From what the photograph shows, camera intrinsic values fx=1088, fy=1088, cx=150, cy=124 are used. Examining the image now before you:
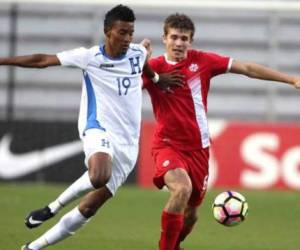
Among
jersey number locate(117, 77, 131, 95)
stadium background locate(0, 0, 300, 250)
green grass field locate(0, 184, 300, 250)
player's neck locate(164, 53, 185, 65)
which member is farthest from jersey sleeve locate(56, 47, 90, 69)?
stadium background locate(0, 0, 300, 250)

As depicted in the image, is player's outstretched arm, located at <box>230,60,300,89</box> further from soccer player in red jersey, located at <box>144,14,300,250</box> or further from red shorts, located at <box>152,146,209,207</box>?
red shorts, located at <box>152,146,209,207</box>

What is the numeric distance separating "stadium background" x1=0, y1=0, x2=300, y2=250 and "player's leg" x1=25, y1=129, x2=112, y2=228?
7.42 feet

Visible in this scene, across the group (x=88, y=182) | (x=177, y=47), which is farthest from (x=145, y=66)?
(x=88, y=182)

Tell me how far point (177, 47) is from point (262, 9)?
8.67m

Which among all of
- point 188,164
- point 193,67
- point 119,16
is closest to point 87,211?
point 188,164

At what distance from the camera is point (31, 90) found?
60.7ft

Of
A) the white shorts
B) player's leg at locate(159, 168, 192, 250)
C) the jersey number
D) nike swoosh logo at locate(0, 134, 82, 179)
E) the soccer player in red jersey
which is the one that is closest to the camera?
the white shorts

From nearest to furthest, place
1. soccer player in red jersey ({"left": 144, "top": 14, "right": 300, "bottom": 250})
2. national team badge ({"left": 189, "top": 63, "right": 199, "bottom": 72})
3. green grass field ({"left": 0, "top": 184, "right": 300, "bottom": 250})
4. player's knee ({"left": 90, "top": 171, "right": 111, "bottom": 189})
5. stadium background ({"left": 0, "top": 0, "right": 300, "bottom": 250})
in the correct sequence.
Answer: player's knee ({"left": 90, "top": 171, "right": 111, "bottom": 189}) < soccer player in red jersey ({"left": 144, "top": 14, "right": 300, "bottom": 250}) < national team badge ({"left": 189, "top": 63, "right": 199, "bottom": 72}) < green grass field ({"left": 0, "top": 184, "right": 300, "bottom": 250}) < stadium background ({"left": 0, "top": 0, "right": 300, "bottom": 250})

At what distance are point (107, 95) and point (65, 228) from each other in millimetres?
1159

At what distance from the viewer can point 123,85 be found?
9055 mm

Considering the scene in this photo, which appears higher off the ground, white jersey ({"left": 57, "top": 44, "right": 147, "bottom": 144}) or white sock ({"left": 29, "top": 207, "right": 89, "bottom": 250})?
white jersey ({"left": 57, "top": 44, "right": 147, "bottom": 144})

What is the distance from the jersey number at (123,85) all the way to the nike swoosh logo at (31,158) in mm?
7803

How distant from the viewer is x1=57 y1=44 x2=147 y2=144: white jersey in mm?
8969

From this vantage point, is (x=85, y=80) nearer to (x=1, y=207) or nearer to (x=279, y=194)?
(x=1, y=207)
